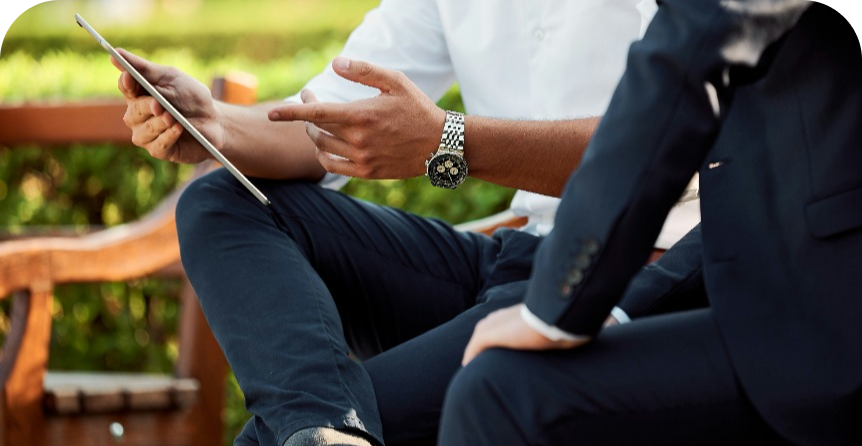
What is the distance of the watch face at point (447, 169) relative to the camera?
1.87 m

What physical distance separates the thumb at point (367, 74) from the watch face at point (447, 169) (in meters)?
0.16

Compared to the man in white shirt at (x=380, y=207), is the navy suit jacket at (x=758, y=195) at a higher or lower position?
higher

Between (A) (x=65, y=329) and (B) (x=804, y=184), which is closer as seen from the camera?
(B) (x=804, y=184)

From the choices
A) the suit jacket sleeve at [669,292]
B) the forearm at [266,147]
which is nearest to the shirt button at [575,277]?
the suit jacket sleeve at [669,292]

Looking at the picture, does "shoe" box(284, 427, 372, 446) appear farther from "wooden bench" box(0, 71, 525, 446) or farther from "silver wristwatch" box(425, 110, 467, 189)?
"wooden bench" box(0, 71, 525, 446)

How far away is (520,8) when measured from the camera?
89.4 inches

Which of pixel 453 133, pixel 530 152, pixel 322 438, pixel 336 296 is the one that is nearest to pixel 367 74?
pixel 453 133

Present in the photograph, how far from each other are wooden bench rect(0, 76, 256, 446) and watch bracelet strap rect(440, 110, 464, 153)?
4.34 ft

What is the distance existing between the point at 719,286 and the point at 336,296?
0.98 metres

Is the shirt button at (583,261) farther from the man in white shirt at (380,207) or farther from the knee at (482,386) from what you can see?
the man in white shirt at (380,207)

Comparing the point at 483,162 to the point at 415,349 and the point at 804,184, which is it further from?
the point at 804,184

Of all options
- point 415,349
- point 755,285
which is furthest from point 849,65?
point 415,349

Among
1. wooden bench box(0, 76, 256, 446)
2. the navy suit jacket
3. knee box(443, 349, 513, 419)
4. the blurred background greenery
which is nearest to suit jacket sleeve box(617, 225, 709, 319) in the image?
the navy suit jacket

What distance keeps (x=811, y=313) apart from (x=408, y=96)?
83 centimetres
